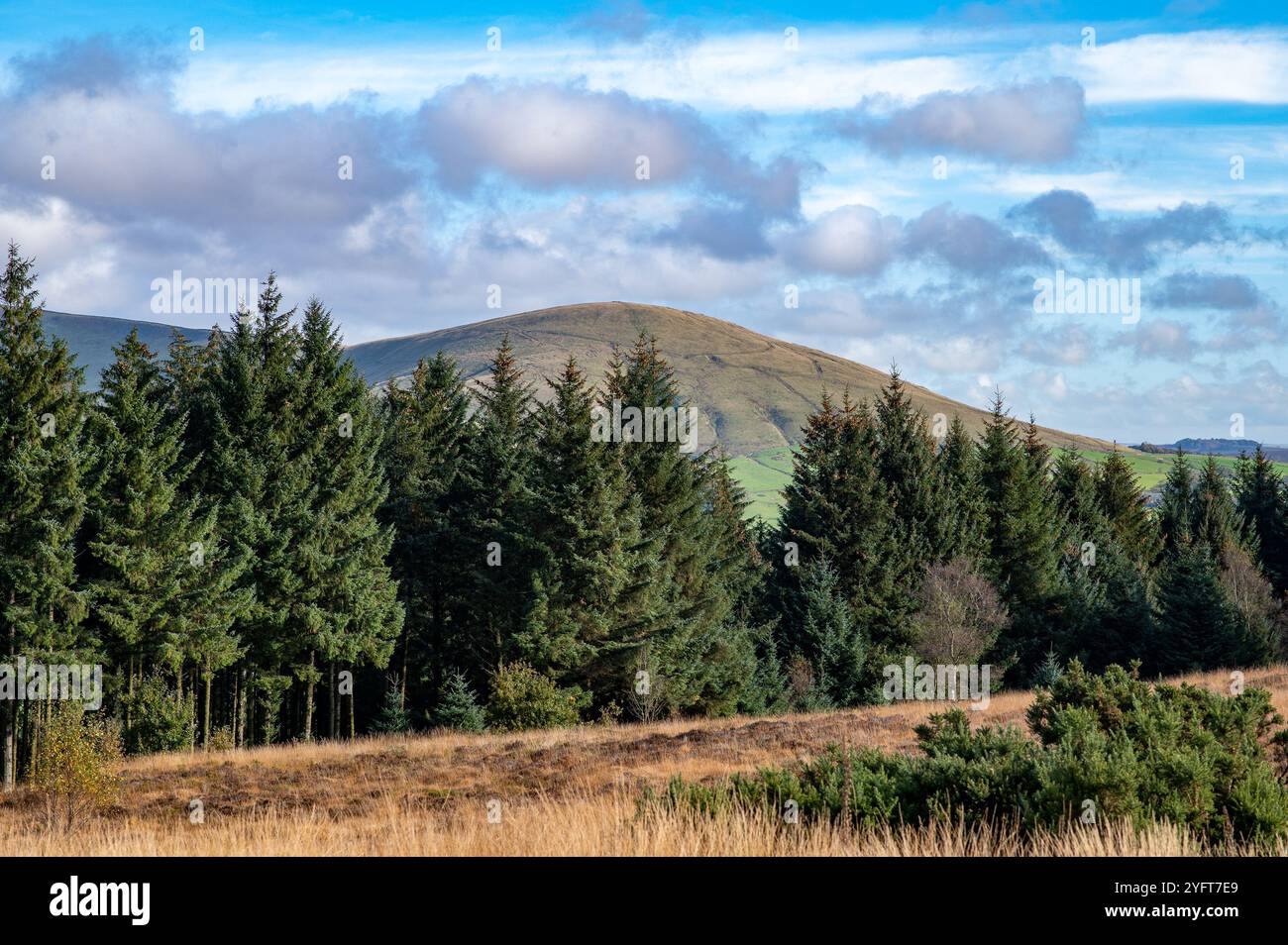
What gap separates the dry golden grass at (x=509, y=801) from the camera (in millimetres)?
7988

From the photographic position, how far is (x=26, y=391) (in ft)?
106

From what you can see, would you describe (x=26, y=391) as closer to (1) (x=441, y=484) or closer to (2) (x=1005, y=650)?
(1) (x=441, y=484)

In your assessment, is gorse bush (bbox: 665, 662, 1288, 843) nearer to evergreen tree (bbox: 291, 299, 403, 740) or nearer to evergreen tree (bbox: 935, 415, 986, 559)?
evergreen tree (bbox: 291, 299, 403, 740)

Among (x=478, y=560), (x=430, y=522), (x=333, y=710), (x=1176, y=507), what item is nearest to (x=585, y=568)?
(x=478, y=560)

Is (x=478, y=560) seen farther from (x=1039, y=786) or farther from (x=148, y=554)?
(x=1039, y=786)

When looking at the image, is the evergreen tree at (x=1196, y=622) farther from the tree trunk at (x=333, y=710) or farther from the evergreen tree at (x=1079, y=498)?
the tree trunk at (x=333, y=710)

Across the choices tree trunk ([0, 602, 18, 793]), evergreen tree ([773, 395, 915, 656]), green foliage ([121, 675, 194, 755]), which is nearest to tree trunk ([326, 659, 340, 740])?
green foliage ([121, 675, 194, 755])

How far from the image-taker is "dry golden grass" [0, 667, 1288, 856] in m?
7.99

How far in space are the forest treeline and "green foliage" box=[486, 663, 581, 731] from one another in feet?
0.44

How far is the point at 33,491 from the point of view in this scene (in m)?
31.8

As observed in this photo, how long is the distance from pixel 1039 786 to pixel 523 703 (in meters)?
26.3

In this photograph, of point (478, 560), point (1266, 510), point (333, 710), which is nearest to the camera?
point (333, 710)

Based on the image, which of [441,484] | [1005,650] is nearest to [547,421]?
[441,484]

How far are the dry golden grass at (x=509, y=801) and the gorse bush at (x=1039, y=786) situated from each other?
38cm
